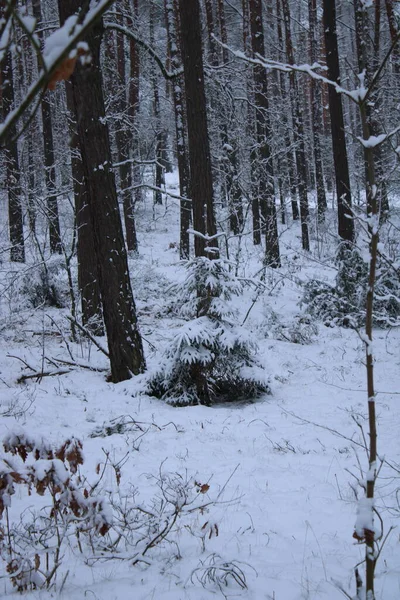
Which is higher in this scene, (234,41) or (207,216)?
(234,41)

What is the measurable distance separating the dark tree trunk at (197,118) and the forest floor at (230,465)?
2.43 meters

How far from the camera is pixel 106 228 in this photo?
6.28 metres

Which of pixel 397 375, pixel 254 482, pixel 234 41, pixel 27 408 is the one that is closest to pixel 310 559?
pixel 254 482

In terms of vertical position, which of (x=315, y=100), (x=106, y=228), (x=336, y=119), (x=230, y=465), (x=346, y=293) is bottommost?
(x=230, y=465)

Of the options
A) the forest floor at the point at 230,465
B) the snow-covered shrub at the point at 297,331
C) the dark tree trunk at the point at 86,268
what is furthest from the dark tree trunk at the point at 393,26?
the dark tree trunk at the point at 86,268

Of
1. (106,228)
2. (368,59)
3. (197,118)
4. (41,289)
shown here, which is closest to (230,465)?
(106,228)

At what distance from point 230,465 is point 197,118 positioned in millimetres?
5306

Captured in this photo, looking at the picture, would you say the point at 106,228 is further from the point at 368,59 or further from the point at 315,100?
the point at 315,100

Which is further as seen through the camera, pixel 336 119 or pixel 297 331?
pixel 336 119

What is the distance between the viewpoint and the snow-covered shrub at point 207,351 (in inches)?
230

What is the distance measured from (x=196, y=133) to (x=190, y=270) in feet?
8.18

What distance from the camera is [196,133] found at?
729cm

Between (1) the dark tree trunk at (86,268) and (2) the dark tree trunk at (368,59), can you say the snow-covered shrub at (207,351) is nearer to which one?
(2) the dark tree trunk at (368,59)

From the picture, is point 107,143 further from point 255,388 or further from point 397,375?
point 397,375
